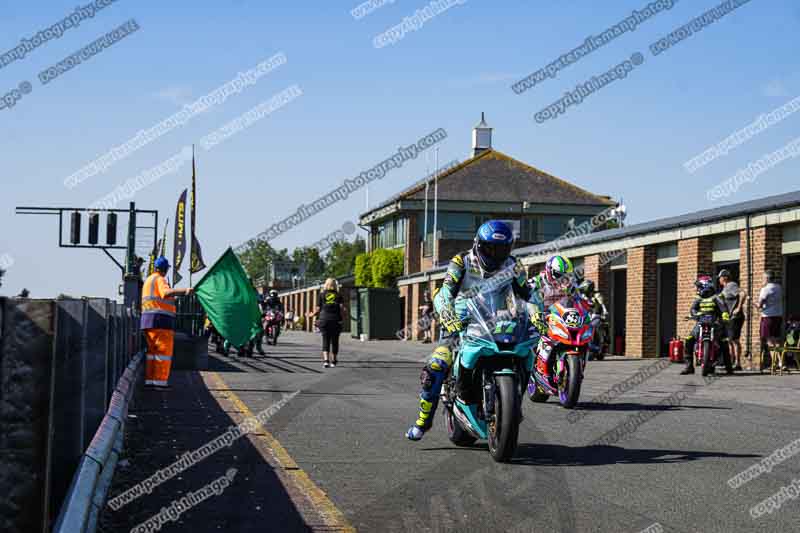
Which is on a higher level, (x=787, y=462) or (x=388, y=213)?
(x=388, y=213)

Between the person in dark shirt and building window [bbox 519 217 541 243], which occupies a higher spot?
building window [bbox 519 217 541 243]

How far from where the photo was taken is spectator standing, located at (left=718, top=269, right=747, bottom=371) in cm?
2064

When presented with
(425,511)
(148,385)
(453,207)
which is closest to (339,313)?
(148,385)

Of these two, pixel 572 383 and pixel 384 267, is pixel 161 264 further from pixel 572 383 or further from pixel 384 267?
pixel 384 267

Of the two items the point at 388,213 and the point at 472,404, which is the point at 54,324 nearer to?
the point at 472,404

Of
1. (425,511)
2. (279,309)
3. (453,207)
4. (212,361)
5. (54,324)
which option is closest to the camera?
(54,324)

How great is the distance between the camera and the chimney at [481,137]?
76.8 metres

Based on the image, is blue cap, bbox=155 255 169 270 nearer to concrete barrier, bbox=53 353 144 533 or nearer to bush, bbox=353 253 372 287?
concrete barrier, bbox=53 353 144 533

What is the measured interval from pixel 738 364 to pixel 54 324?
1928cm

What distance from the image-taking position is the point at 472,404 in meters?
8.49

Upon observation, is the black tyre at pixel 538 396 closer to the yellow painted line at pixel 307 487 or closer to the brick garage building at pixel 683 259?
the yellow painted line at pixel 307 487

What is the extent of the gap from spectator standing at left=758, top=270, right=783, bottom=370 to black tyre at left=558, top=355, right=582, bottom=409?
8.55 m

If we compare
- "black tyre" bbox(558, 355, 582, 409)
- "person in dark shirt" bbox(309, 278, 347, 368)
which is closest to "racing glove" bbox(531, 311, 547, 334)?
"black tyre" bbox(558, 355, 582, 409)

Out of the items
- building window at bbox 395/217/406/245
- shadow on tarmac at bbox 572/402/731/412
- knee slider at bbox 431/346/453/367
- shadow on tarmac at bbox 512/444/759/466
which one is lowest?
shadow on tarmac at bbox 572/402/731/412
